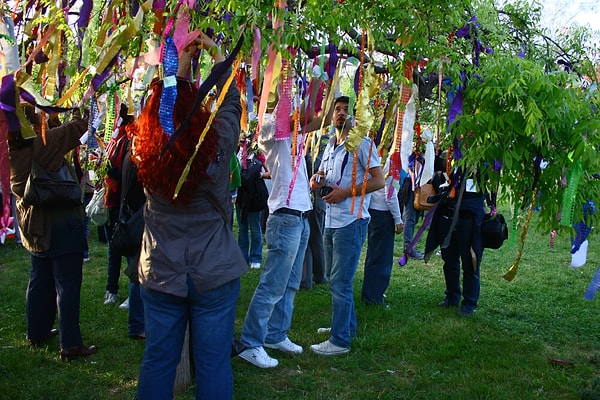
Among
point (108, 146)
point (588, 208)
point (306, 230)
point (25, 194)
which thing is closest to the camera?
point (588, 208)

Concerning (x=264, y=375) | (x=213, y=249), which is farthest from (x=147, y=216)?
(x=264, y=375)

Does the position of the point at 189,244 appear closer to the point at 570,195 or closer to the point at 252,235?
the point at 570,195

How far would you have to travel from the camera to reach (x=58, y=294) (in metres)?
3.81

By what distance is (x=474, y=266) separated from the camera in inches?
197

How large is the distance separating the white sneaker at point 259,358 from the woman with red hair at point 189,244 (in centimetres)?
127

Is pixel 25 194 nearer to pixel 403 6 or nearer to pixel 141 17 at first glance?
pixel 141 17

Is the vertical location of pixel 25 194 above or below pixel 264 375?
above

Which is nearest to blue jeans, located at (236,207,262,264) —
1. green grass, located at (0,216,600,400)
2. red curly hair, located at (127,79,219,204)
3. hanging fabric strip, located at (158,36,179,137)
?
green grass, located at (0,216,600,400)

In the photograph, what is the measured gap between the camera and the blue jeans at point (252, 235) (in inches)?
271

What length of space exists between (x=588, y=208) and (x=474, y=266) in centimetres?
216

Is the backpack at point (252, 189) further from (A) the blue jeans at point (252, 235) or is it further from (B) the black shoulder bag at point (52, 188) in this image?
(B) the black shoulder bag at point (52, 188)

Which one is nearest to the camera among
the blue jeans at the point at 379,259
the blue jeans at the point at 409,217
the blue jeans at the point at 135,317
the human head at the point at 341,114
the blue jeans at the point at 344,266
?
the blue jeans at the point at 344,266

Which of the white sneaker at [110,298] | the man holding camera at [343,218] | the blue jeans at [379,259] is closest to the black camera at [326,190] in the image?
the man holding camera at [343,218]

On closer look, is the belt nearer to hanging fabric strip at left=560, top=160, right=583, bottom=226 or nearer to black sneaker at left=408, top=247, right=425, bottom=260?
hanging fabric strip at left=560, top=160, right=583, bottom=226
